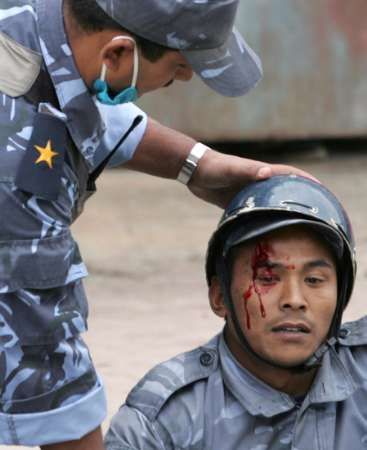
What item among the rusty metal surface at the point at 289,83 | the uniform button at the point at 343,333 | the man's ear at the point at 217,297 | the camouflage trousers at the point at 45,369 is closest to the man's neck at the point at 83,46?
the camouflage trousers at the point at 45,369

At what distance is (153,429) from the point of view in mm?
3711

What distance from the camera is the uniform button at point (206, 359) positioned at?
3.85 meters

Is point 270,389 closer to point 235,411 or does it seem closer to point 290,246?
point 235,411

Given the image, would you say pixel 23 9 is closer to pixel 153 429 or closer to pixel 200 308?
pixel 153 429

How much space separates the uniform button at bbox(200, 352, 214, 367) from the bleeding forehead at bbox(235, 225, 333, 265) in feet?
0.93

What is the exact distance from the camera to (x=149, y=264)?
22.9 feet

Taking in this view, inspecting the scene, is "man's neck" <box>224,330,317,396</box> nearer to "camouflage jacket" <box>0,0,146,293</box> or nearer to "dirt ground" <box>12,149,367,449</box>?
"camouflage jacket" <box>0,0,146,293</box>

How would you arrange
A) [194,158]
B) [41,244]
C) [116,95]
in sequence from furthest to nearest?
[194,158] → [116,95] → [41,244]

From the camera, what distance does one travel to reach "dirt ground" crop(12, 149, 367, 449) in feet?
18.5

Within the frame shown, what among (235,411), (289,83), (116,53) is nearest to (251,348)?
(235,411)

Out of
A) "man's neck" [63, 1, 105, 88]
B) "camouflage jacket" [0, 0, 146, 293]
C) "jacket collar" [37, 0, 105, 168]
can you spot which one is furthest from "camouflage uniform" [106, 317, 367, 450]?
"man's neck" [63, 1, 105, 88]

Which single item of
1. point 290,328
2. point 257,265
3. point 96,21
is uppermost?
point 96,21

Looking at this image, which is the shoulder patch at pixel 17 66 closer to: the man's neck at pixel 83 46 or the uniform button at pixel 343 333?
the man's neck at pixel 83 46

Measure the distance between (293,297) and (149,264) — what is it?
3.29 m
